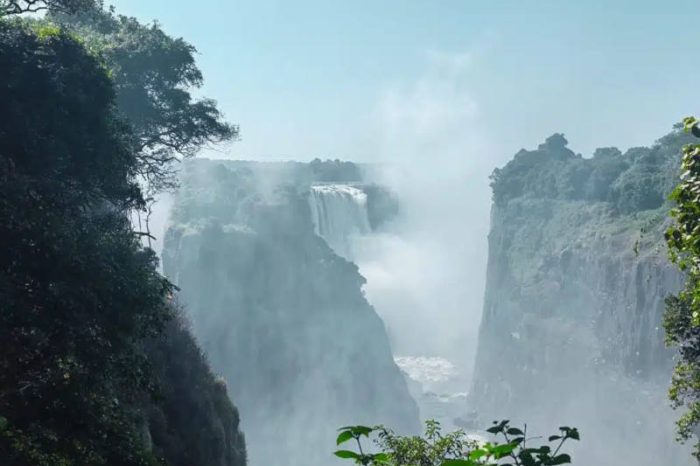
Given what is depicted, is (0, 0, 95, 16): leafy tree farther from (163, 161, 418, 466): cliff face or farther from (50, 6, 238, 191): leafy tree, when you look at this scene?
(163, 161, 418, 466): cliff face

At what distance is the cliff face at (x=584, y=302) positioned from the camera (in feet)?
180

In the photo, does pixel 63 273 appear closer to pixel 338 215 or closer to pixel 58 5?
pixel 58 5

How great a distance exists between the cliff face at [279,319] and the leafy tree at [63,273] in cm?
4824

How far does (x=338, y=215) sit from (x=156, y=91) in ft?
228

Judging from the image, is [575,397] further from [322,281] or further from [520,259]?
[322,281]

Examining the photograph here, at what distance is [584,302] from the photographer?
68.6 metres

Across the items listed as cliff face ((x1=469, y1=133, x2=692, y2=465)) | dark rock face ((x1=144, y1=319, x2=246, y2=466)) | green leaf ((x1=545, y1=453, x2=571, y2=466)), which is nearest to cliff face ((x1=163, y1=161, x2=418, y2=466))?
cliff face ((x1=469, y1=133, x2=692, y2=465))

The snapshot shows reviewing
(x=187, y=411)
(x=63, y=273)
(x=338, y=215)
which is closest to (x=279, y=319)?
(x=338, y=215)

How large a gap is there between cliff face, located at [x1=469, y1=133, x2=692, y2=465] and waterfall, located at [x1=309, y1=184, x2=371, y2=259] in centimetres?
2361

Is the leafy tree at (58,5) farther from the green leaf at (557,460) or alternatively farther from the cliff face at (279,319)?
the cliff face at (279,319)

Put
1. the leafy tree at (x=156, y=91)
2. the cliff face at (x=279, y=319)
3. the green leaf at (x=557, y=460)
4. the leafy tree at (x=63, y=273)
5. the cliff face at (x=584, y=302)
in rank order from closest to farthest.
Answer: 1. the green leaf at (x=557, y=460)
2. the leafy tree at (x=63, y=273)
3. the leafy tree at (x=156, y=91)
4. the cliff face at (x=584, y=302)
5. the cliff face at (x=279, y=319)

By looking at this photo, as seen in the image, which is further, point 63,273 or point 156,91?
point 156,91

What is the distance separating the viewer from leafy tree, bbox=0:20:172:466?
10477 mm

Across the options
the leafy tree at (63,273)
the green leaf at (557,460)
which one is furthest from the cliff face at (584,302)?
the green leaf at (557,460)
